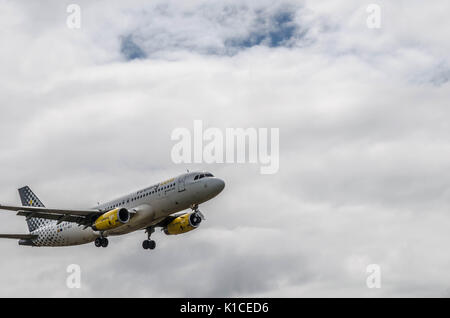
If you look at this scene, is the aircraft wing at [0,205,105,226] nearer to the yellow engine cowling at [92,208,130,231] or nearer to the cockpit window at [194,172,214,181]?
the yellow engine cowling at [92,208,130,231]

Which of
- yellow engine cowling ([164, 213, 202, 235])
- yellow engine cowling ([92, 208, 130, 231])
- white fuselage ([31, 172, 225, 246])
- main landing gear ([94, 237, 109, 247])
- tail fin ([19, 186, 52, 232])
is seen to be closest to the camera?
white fuselage ([31, 172, 225, 246])

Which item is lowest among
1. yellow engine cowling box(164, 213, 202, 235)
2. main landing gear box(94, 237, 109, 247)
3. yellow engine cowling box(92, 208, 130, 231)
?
main landing gear box(94, 237, 109, 247)

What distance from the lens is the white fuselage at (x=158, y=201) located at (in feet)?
243

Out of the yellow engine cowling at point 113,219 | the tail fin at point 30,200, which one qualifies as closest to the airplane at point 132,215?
the yellow engine cowling at point 113,219

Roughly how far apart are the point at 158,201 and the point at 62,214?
42.6 ft

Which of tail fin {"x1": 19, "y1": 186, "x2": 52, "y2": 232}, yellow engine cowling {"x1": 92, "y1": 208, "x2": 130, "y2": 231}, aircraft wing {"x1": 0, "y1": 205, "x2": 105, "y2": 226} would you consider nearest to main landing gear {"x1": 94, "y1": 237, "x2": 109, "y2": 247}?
aircraft wing {"x1": 0, "y1": 205, "x2": 105, "y2": 226}

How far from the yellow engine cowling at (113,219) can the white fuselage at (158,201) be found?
3.24 feet

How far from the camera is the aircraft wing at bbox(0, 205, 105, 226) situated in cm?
7850

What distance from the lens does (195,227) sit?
8788 centimetres

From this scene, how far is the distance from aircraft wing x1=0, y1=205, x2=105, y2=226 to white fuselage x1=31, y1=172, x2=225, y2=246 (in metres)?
1.65
